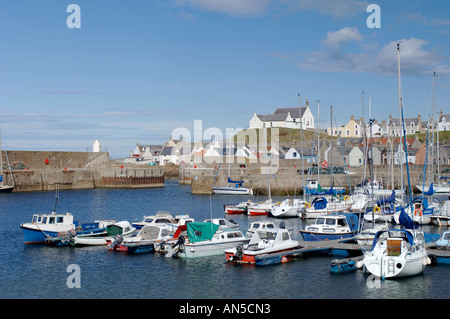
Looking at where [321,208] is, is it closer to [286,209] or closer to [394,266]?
[286,209]

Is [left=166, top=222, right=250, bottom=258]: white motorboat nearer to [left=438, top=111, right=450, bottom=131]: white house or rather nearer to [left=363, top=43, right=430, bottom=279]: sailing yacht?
[left=363, top=43, right=430, bottom=279]: sailing yacht

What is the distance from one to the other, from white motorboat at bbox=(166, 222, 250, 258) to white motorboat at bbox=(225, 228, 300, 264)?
1734 mm

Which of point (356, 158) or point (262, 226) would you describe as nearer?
point (262, 226)

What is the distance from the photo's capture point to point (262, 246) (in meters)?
29.3

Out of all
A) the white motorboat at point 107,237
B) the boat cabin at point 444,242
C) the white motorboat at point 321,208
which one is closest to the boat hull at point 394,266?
the boat cabin at point 444,242

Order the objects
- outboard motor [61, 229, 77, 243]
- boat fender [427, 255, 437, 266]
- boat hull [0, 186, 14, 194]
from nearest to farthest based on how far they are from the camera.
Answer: boat fender [427, 255, 437, 266] → outboard motor [61, 229, 77, 243] → boat hull [0, 186, 14, 194]

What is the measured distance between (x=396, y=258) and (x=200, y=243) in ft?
37.4

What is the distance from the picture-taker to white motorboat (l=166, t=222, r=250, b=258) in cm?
2992

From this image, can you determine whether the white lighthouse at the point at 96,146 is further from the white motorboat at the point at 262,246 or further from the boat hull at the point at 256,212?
the white motorboat at the point at 262,246

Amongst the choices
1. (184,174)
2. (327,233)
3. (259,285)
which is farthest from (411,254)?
(184,174)

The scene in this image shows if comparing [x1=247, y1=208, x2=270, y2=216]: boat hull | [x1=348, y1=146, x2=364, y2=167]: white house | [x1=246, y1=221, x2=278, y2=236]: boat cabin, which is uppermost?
[x1=348, y1=146, x2=364, y2=167]: white house

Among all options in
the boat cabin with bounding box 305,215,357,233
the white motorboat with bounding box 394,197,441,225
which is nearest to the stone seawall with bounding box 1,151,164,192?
the white motorboat with bounding box 394,197,441,225

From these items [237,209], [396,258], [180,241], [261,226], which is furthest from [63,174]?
[396,258]
